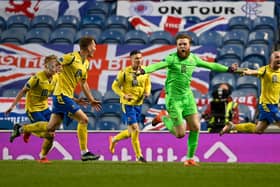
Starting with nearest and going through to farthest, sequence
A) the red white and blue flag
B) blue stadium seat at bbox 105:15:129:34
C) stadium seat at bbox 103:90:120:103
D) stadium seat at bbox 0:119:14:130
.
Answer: stadium seat at bbox 0:119:14:130 → stadium seat at bbox 103:90:120:103 → the red white and blue flag → blue stadium seat at bbox 105:15:129:34

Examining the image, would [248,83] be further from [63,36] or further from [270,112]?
[63,36]

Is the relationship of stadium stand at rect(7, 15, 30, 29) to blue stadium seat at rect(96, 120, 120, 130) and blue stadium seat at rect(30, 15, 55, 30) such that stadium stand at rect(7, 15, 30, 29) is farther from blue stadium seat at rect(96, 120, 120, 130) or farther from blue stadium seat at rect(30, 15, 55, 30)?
blue stadium seat at rect(96, 120, 120, 130)

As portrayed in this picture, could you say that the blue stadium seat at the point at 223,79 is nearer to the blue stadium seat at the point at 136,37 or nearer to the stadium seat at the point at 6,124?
the blue stadium seat at the point at 136,37

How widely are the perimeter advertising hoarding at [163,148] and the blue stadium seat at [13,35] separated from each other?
549 cm

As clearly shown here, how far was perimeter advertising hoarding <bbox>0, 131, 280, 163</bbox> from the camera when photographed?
62.4 feet

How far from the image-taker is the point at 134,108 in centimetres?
1770

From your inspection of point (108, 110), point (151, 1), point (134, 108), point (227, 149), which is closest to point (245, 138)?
point (227, 149)

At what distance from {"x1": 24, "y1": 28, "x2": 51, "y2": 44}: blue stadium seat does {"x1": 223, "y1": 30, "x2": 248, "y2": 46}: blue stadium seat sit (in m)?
4.91

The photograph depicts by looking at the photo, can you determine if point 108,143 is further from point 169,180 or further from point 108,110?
point 169,180

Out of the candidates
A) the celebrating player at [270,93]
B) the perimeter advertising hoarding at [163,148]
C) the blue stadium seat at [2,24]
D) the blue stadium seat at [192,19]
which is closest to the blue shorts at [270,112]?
the celebrating player at [270,93]

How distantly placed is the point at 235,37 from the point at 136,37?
2658 mm

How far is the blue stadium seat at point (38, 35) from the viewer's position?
24609 mm

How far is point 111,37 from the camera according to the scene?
24438 millimetres

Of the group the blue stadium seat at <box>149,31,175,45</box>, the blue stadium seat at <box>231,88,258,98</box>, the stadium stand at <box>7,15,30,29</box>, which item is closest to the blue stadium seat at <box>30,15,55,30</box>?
the stadium stand at <box>7,15,30,29</box>
